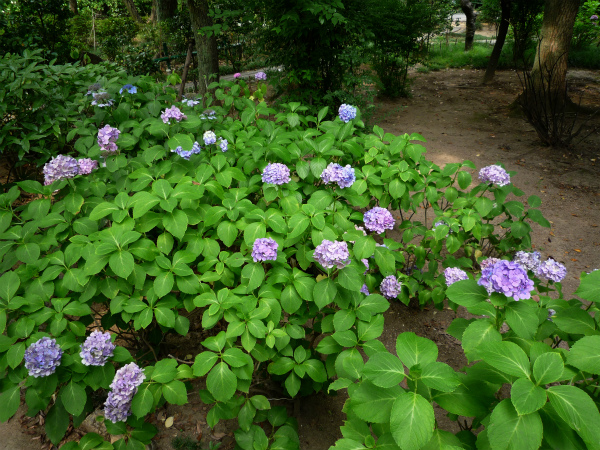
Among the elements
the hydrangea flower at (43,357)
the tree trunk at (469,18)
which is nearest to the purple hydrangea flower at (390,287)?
the hydrangea flower at (43,357)

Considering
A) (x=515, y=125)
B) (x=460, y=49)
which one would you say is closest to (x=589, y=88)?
(x=515, y=125)

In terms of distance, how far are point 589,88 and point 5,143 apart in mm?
12096

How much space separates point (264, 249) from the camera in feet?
5.77

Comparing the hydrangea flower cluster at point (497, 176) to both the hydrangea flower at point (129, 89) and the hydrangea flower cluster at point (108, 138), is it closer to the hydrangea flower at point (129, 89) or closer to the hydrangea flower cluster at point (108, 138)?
the hydrangea flower cluster at point (108, 138)

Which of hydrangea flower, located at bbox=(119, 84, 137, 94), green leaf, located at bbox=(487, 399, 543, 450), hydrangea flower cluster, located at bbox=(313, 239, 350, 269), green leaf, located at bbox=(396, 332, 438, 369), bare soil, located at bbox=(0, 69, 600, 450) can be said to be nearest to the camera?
green leaf, located at bbox=(487, 399, 543, 450)

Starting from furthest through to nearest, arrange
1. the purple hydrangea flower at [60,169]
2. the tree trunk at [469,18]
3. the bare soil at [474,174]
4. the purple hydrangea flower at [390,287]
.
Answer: the tree trunk at [469,18] < the purple hydrangea flower at [390,287] < the bare soil at [474,174] < the purple hydrangea flower at [60,169]

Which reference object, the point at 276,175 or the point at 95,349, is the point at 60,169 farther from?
the point at 276,175

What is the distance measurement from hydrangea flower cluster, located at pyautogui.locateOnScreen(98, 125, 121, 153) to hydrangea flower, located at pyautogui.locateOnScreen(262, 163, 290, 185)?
1.02 meters

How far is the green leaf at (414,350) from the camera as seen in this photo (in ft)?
3.79

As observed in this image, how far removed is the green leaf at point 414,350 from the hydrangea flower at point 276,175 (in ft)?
3.93

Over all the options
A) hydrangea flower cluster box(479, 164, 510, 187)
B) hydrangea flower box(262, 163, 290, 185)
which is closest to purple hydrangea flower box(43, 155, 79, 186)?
hydrangea flower box(262, 163, 290, 185)

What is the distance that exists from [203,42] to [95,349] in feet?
21.3

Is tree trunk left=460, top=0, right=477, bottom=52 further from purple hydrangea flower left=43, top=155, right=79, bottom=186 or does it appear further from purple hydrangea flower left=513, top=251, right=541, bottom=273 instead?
purple hydrangea flower left=43, top=155, right=79, bottom=186

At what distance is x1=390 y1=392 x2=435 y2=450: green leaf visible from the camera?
963 millimetres
